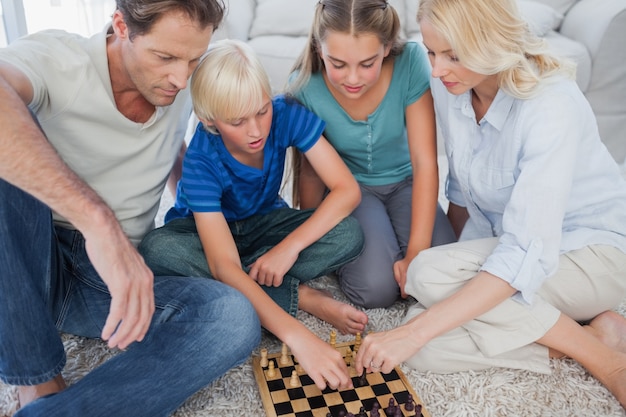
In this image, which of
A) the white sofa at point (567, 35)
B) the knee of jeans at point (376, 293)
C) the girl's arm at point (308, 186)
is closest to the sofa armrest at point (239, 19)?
the white sofa at point (567, 35)

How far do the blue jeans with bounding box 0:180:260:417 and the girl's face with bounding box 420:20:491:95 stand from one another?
0.63 metres

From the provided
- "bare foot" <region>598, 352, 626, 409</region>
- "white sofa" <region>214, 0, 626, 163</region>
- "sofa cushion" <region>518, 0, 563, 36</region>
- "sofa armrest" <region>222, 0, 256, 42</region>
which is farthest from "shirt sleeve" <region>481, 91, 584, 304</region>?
"sofa armrest" <region>222, 0, 256, 42</region>

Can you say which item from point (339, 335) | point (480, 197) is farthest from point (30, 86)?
point (480, 197)

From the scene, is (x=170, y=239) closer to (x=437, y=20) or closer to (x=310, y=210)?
(x=310, y=210)

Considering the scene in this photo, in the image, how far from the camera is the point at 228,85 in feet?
4.45

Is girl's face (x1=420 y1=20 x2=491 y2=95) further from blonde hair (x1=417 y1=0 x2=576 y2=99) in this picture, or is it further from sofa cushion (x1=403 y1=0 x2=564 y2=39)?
sofa cushion (x1=403 y1=0 x2=564 y2=39)

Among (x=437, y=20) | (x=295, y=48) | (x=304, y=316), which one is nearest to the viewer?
(x=437, y=20)

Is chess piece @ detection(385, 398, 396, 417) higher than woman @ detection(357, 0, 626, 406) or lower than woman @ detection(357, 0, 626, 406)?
lower

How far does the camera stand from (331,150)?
5.11ft

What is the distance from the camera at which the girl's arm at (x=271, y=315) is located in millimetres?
1219

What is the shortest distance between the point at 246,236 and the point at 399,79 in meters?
0.58

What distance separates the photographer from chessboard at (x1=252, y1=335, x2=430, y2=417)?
3.93 feet

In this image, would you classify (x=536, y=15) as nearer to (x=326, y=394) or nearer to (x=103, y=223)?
(x=326, y=394)

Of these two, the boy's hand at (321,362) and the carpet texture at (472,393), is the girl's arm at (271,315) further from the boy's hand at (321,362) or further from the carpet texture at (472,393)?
the carpet texture at (472,393)
